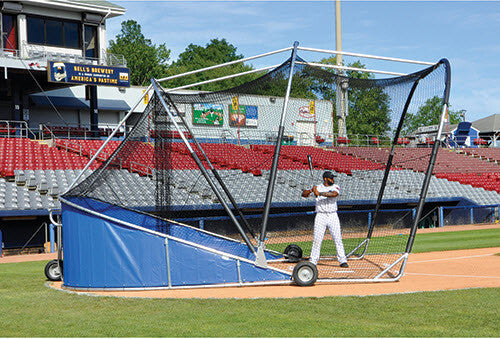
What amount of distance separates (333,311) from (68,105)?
27.8 meters

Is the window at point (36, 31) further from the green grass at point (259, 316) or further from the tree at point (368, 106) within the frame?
the green grass at point (259, 316)

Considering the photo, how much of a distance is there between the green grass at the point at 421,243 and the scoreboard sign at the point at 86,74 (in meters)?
16.3

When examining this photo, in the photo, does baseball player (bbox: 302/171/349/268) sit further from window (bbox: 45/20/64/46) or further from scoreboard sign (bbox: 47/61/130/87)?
window (bbox: 45/20/64/46)

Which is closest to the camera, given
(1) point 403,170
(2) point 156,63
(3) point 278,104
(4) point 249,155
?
(3) point 278,104

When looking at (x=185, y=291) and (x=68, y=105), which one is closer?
(x=185, y=291)

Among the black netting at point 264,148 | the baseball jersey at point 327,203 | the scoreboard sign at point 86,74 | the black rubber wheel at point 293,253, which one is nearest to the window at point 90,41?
the scoreboard sign at point 86,74

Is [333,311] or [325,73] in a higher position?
[325,73]

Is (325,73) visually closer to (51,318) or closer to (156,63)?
(51,318)

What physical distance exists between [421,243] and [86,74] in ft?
60.0

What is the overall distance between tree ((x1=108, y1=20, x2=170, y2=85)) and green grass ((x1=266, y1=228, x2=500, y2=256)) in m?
50.8

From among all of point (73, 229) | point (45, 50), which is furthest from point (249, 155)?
point (45, 50)

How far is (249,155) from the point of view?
1528 cm

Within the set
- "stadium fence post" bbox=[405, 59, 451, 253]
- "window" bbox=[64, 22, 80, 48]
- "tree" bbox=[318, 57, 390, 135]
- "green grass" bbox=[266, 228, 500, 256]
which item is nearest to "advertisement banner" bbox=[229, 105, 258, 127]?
"tree" bbox=[318, 57, 390, 135]

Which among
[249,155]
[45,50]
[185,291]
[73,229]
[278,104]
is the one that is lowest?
[185,291]
